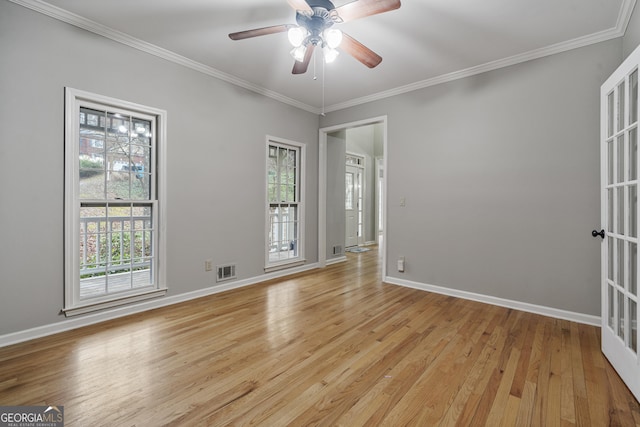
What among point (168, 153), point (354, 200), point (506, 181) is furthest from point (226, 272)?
point (354, 200)

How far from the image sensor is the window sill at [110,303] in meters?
2.57

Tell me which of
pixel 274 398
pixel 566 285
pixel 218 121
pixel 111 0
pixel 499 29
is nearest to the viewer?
pixel 274 398

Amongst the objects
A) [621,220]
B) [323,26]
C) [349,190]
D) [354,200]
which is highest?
[323,26]

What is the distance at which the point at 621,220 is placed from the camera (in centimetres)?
199

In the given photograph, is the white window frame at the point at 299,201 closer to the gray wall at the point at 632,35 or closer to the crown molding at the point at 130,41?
the crown molding at the point at 130,41

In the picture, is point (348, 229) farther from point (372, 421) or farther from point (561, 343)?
point (372, 421)

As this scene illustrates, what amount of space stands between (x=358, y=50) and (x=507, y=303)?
10.0 ft

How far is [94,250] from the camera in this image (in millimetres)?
2818

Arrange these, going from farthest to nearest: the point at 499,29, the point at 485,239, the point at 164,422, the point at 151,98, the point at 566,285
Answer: the point at 485,239
the point at 151,98
the point at 566,285
the point at 499,29
the point at 164,422

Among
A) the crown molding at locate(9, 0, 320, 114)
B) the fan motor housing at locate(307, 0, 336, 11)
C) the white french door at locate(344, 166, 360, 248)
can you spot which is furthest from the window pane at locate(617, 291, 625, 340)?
the white french door at locate(344, 166, 360, 248)

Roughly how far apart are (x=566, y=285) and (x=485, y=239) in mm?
833

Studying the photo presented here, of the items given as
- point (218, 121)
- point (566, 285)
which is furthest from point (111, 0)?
point (566, 285)

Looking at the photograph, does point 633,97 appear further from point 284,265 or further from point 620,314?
point 284,265

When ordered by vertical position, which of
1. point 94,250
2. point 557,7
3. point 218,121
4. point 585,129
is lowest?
point 94,250
